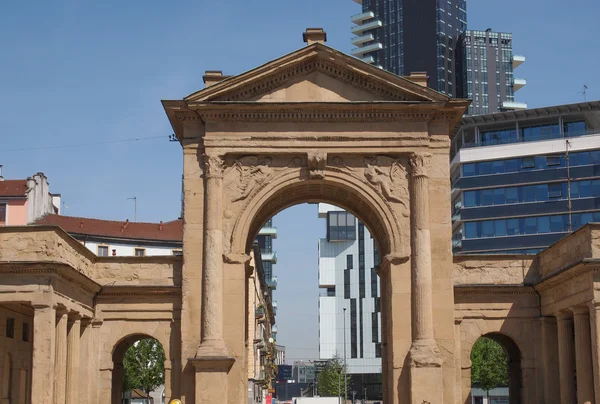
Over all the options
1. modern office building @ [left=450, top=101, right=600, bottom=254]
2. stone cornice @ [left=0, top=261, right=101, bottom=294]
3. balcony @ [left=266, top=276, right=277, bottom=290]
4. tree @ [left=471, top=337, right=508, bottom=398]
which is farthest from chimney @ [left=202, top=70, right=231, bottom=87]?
balcony @ [left=266, top=276, right=277, bottom=290]

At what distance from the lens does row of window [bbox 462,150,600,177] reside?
96.6 metres

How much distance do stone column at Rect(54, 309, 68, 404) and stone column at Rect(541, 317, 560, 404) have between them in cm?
2161

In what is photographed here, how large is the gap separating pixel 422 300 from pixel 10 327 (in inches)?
736

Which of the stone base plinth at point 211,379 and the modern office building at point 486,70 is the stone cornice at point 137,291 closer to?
the stone base plinth at point 211,379

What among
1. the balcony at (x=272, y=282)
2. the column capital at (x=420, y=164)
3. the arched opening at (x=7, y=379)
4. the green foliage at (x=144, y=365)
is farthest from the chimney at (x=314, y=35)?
the balcony at (x=272, y=282)

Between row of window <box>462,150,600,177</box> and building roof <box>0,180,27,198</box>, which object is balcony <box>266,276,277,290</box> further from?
building roof <box>0,180,27,198</box>

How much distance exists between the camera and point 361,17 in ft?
650

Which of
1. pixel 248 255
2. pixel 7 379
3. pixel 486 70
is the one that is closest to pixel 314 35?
pixel 248 255

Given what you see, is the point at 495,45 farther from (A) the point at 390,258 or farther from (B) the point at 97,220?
(A) the point at 390,258

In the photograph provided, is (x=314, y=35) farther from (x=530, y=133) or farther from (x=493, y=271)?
(x=530, y=133)

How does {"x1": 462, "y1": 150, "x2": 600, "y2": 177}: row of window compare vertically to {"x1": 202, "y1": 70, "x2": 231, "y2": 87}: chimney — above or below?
above

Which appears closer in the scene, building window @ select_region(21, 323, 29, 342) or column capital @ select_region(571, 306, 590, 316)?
column capital @ select_region(571, 306, 590, 316)

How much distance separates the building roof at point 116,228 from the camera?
272ft

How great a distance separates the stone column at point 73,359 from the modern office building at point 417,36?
142231 millimetres
